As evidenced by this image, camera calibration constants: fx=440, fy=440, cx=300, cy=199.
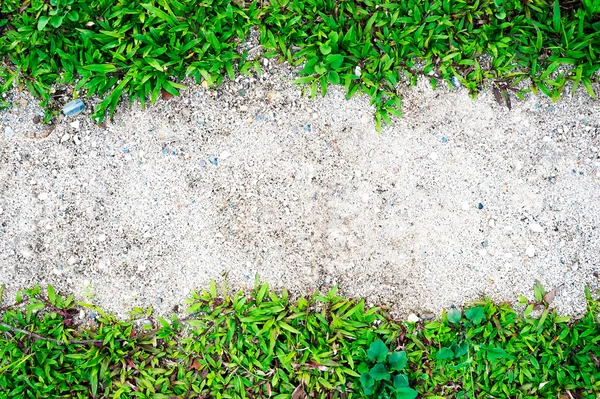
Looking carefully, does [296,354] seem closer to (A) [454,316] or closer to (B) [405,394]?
(B) [405,394]

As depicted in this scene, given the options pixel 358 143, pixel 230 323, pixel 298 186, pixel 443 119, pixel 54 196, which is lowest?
pixel 230 323

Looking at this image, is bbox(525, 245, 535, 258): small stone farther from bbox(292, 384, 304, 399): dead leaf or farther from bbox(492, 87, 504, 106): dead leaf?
bbox(292, 384, 304, 399): dead leaf

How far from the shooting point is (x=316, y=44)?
7.47ft

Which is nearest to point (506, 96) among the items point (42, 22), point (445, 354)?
point (445, 354)

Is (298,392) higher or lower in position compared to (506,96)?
lower

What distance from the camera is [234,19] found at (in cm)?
227

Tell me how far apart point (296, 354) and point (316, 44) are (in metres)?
1.61

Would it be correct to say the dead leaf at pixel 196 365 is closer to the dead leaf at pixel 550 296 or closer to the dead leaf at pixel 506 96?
the dead leaf at pixel 550 296

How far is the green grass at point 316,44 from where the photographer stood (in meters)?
2.24

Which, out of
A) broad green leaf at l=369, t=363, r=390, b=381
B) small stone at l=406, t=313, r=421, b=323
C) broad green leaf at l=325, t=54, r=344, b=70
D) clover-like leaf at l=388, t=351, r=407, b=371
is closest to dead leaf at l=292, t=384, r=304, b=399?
broad green leaf at l=369, t=363, r=390, b=381

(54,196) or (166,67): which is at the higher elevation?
(166,67)

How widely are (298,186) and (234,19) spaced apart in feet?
3.03

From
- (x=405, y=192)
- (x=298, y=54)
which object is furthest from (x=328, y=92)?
(x=405, y=192)

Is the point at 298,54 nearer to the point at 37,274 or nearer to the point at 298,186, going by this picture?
the point at 298,186
